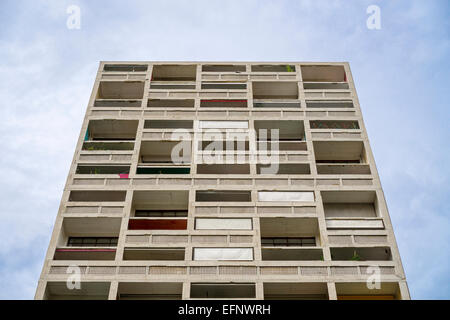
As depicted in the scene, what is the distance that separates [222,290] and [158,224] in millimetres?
4523

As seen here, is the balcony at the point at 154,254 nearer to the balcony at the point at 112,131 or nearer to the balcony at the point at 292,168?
the balcony at the point at 292,168

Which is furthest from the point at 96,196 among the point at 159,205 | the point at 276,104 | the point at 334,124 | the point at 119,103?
the point at 334,124

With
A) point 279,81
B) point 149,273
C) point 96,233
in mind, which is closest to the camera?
point 149,273

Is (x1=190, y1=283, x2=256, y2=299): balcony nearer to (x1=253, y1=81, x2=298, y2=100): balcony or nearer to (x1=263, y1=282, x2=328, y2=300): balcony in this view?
(x1=263, y1=282, x2=328, y2=300): balcony

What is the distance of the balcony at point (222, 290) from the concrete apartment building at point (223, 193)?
60 mm

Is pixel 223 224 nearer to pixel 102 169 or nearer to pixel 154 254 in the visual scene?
pixel 154 254

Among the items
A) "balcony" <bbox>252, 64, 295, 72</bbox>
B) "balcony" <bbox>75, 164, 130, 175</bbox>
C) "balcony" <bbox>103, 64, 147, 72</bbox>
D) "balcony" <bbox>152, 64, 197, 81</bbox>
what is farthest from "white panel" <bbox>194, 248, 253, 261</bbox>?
"balcony" <bbox>103, 64, 147, 72</bbox>

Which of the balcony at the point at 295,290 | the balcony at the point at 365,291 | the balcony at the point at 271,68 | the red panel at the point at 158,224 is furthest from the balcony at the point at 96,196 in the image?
the balcony at the point at 271,68

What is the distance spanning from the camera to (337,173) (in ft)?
94.6

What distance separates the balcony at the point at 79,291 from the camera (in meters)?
23.7

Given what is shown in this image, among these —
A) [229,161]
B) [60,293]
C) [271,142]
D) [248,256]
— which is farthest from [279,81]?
[60,293]

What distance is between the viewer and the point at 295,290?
2403 centimetres
